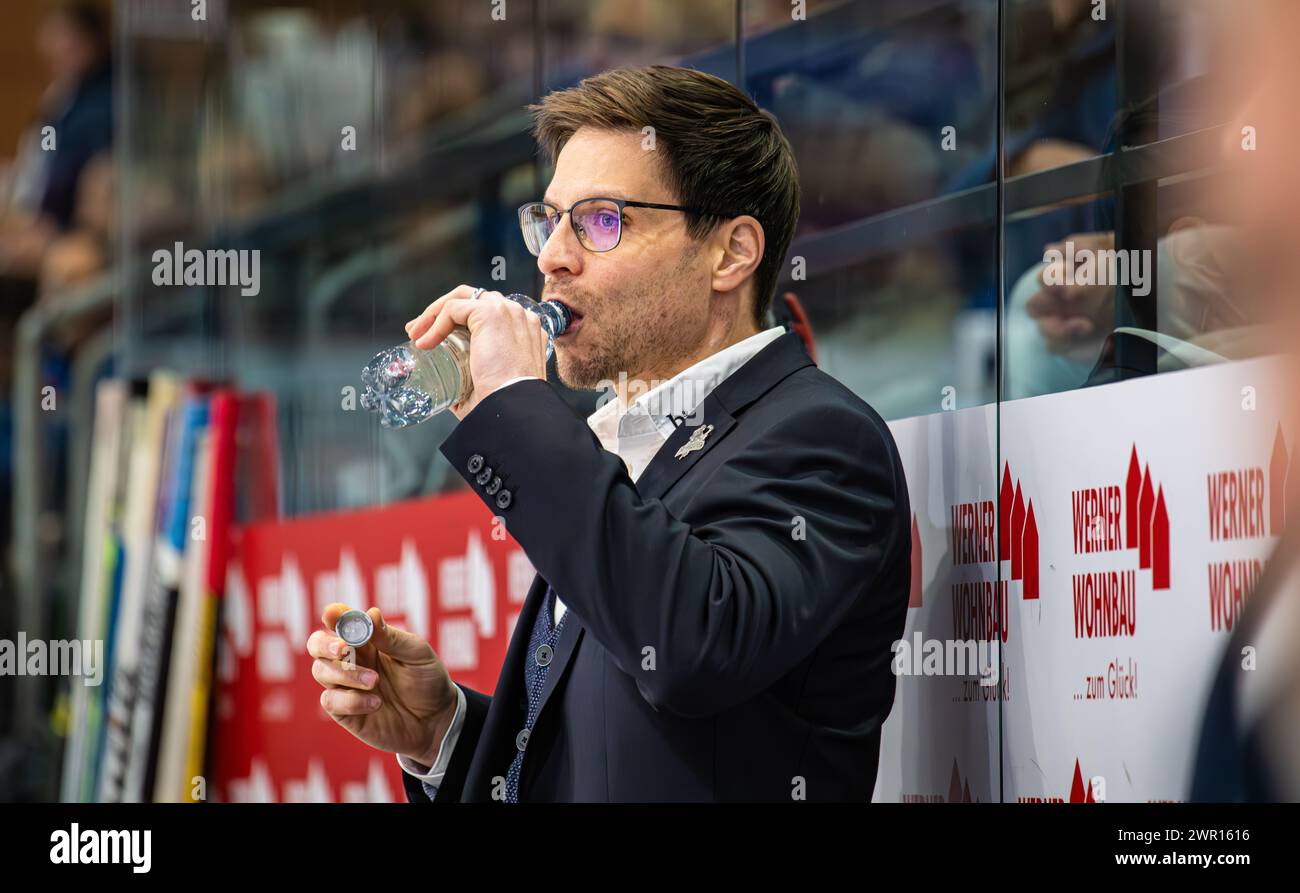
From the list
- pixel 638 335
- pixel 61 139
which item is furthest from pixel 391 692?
pixel 61 139

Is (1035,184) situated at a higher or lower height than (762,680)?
higher

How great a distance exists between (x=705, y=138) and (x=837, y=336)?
758 millimetres

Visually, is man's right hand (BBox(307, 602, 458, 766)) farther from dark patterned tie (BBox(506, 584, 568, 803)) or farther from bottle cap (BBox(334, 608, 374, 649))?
dark patterned tie (BBox(506, 584, 568, 803))

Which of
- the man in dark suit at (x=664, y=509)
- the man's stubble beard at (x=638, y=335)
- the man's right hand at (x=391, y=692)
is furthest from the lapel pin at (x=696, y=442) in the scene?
the man's right hand at (x=391, y=692)

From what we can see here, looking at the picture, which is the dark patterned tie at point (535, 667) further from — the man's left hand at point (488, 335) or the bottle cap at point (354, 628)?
the man's left hand at point (488, 335)

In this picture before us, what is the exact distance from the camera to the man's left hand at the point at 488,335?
1814 millimetres

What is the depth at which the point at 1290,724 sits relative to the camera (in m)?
1.62

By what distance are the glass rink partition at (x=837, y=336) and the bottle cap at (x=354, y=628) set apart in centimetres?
78

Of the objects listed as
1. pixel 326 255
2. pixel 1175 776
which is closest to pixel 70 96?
pixel 326 255

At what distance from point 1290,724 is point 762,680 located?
0.52 meters

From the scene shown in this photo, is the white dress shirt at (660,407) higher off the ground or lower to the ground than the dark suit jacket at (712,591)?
higher

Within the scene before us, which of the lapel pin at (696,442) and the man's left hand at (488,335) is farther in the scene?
the lapel pin at (696,442)

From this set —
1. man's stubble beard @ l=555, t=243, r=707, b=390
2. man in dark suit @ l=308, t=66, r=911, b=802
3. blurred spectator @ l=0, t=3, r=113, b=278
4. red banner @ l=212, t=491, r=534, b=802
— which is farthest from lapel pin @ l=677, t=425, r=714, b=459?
blurred spectator @ l=0, t=3, r=113, b=278
